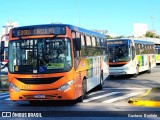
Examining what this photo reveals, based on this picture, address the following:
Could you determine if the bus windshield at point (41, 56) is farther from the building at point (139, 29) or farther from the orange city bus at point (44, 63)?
the building at point (139, 29)

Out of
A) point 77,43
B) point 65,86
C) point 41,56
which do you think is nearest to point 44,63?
point 41,56

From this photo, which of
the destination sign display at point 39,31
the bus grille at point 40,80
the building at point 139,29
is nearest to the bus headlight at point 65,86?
the bus grille at point 40,80

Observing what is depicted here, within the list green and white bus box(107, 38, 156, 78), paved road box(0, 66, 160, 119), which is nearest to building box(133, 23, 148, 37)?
green and white bus box(107, 38, 156, 78)

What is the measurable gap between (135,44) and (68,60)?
17.0m

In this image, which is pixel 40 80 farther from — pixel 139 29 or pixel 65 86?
pixel 139 29

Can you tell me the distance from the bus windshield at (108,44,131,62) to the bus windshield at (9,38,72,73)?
1429 centimetres

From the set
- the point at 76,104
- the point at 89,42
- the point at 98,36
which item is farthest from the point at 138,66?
the point at 76,104

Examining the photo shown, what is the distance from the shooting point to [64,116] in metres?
11.8

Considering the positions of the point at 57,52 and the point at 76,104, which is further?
the point at 76,104

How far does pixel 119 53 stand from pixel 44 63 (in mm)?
14702

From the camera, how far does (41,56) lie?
1399cm

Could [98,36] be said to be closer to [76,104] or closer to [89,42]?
[89,42]

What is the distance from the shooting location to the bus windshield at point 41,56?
45.4 ft

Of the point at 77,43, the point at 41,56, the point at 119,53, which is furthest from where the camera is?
the point at 119,53
